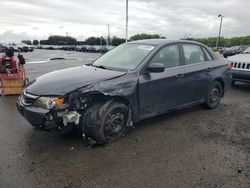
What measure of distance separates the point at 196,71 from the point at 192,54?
414 millimetres

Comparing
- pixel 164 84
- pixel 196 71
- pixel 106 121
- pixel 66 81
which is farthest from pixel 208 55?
pixel 66 81

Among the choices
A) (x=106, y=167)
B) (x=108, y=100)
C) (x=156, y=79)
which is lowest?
(x=106, y=167)

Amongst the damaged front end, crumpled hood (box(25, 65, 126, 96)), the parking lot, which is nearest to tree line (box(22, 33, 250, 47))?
the parking lot

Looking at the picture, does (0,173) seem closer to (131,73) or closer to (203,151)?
(131,73)

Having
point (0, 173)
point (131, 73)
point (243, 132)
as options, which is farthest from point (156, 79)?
point (0, 173)

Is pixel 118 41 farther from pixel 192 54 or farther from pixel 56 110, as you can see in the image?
pixel 56 110

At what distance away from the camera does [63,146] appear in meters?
3.55

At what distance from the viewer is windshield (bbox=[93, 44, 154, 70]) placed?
13.4 feet

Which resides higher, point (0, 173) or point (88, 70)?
point (88, 70)

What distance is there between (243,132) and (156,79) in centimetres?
193

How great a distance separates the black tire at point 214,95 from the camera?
17.6 feet

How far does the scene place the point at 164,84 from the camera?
4.18 meters

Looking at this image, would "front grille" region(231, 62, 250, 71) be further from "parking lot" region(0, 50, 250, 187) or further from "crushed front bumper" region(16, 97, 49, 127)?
"crushed front bumper" region(16, 97, 49, 127)

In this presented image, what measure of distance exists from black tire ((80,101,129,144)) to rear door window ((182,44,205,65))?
6.22 ft
